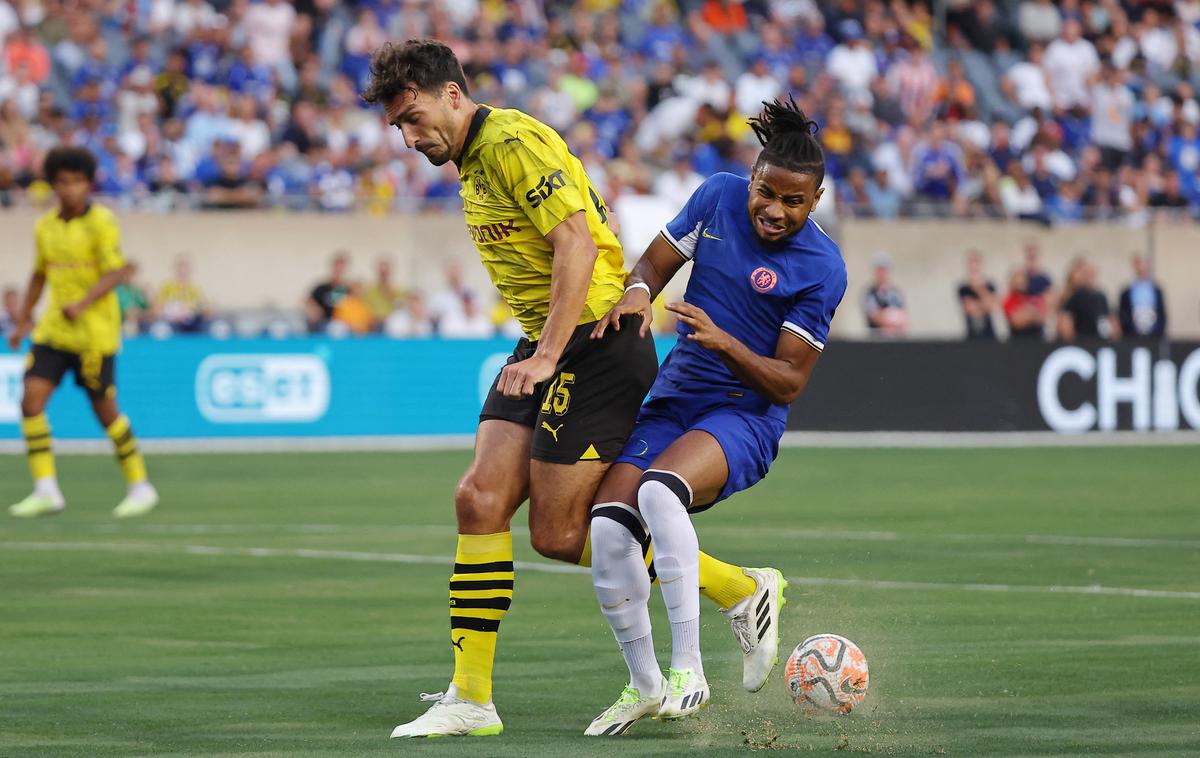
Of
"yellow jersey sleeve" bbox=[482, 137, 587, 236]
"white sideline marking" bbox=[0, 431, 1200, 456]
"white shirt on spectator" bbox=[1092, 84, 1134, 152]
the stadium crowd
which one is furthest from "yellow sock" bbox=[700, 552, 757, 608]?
Result: "white shirt on spectator" bbox=[1092, 84, 1134, 152]

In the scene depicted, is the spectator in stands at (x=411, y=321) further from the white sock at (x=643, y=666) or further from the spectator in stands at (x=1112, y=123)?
the white sock at (x=643, y=666)

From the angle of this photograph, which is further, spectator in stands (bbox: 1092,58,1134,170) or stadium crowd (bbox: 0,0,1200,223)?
spectator in stands (bbox: 1092,58,1134,170)

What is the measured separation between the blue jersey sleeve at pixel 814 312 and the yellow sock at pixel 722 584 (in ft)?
2.99

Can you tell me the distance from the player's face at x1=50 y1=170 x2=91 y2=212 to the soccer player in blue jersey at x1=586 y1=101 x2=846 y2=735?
26.6 feet

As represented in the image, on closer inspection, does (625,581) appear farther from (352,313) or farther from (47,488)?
(352,313)

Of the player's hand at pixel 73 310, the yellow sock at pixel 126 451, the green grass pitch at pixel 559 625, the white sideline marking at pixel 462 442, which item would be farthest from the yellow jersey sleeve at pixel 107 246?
the white sideline marking at pixel 462 442

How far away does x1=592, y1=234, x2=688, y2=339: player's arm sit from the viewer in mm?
7074

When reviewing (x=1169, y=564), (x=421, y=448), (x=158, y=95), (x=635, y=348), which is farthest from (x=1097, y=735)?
(x=158, y=95)

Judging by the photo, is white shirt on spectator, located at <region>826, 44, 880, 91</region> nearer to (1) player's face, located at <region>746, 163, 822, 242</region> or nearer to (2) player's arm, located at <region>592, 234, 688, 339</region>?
(2) player's arm, located at <region>592, 234, 688, 339</region>

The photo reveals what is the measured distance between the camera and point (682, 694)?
22.4ft

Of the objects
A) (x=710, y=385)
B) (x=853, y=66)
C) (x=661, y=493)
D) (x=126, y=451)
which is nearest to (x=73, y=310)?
(x=126, y=451)

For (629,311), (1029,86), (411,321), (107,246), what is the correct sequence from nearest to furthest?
1. (629,311)
2. (107,246)
3. (411,321)
4. (1029,86)

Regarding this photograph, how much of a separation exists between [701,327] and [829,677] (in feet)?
4.33

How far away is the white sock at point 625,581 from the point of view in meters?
6.95
